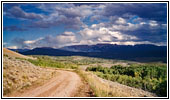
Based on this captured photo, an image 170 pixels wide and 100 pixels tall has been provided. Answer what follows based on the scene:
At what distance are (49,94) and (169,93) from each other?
8.07 m

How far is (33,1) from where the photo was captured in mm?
14289

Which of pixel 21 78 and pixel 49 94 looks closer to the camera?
pixel 49 94

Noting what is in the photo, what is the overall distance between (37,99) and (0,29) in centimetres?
554

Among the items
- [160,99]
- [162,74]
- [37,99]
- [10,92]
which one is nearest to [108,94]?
[160,99]

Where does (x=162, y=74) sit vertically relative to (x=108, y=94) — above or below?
below

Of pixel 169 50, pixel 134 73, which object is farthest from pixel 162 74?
pixel 169 50

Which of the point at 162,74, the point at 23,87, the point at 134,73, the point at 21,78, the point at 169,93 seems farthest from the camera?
the point at 134,73

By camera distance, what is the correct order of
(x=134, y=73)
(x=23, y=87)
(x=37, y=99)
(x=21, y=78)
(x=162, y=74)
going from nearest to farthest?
1. (x=37, y=99)
2. (x=23, y=87)
3. (x=21, y=78)
4. (x=162, y=74)
5. (x=134, y=73)

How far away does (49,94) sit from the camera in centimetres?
1391

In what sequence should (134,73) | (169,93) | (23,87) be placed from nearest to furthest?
(169,93), (23,87), (134,73)

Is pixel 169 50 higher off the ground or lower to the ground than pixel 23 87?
higher

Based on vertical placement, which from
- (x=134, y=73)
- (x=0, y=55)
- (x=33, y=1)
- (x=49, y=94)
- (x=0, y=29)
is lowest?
(x=134, y=73)

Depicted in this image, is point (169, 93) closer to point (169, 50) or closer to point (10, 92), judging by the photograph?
point (169, 50)

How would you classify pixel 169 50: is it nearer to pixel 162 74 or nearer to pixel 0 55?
pixel 0 55
